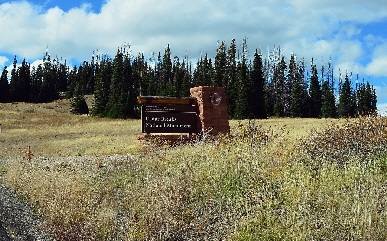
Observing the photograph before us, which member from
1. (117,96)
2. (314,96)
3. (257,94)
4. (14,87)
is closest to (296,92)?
(314,96)

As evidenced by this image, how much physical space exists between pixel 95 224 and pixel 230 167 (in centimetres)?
237

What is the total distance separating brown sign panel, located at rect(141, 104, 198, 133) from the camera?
480 inches

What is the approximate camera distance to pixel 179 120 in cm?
1238

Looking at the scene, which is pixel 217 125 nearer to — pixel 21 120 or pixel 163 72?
pixel 21 120

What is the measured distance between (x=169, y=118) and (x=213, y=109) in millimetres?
1452

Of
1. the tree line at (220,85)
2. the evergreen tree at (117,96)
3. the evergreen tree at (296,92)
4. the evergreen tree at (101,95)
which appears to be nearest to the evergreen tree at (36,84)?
the tree line at (220,85)

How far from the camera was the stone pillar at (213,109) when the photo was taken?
1212cm

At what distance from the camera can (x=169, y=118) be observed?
40.6ft

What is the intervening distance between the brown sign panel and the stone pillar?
13.8 inches

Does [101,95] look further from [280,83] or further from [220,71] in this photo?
[280,83]

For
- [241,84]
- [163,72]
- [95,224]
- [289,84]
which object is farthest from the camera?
[163,72]

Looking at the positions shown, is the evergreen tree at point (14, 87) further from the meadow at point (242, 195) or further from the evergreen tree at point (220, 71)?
the meadow at point (242, 195)

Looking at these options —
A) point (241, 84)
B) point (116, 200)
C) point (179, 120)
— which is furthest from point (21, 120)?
point (116, 200)

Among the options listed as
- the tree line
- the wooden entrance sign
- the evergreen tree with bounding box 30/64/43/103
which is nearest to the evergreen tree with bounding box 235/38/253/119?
the tree line
